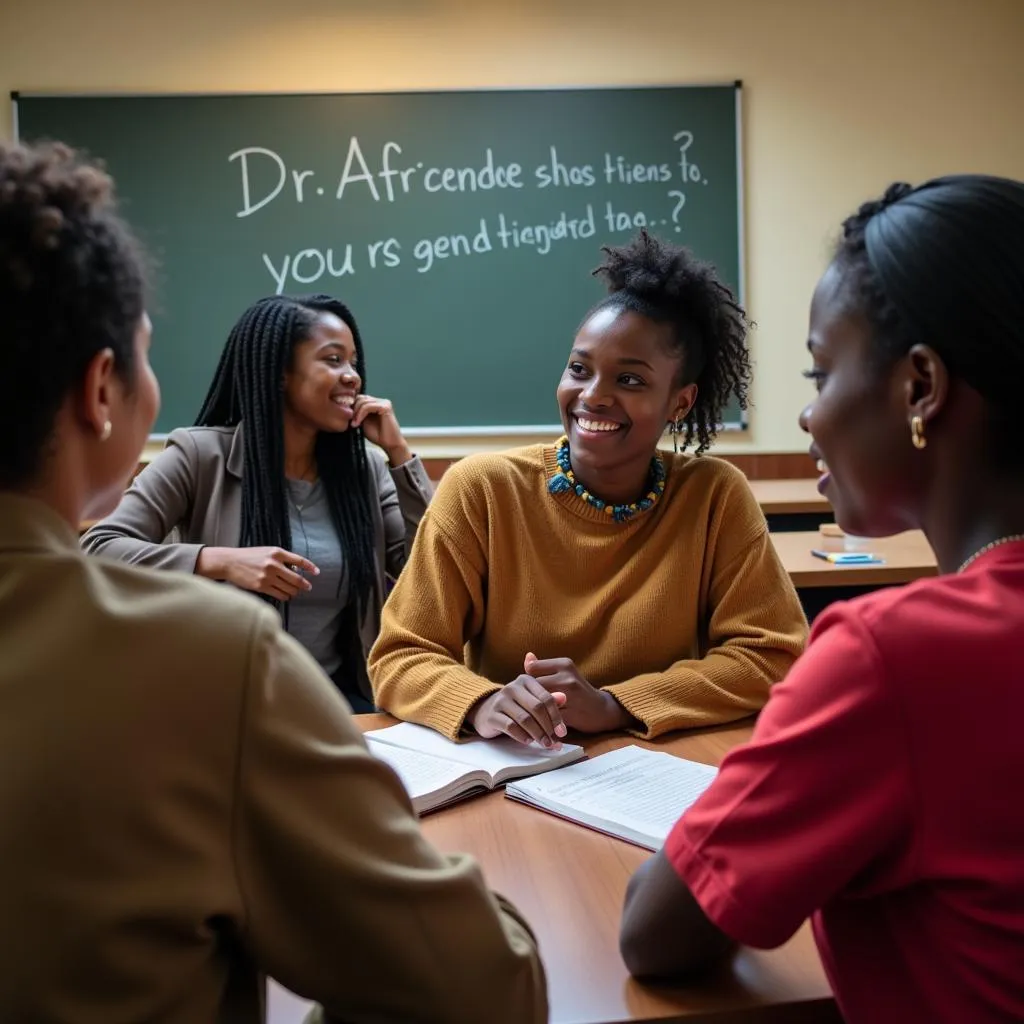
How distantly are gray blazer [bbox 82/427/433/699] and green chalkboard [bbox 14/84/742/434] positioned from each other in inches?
53.7

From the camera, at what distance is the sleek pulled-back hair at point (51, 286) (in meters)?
0.58

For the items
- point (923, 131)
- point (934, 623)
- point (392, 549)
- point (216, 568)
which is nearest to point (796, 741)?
point (934, 623)

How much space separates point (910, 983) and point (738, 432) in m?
3.18

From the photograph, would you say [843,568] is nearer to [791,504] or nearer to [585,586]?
[791,504]

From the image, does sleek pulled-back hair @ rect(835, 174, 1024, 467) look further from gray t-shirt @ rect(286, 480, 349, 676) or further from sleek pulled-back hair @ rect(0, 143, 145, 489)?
gray t-shirt @ rect(286, 480, 349, 676)

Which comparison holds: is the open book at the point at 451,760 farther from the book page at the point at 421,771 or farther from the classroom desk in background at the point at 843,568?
the classroom desk in background at the point at 843,568

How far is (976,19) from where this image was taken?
3803 mm

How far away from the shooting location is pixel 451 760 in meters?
1.26

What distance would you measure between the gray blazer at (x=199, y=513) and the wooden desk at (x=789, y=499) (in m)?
1.14

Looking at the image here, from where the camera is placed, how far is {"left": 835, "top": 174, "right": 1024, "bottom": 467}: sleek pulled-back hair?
72 cm

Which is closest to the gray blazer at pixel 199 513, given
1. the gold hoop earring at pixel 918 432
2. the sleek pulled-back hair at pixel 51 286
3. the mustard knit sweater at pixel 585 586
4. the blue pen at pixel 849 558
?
the mustard knit sweater at pixel 585 586

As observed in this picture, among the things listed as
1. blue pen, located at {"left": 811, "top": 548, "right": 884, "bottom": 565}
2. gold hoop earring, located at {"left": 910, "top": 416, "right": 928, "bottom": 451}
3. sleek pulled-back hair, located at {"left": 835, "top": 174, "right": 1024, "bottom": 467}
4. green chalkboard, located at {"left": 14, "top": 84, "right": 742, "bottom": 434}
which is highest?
green chalkboard, located at {"left": 14, "top": 84, "right": 742, "bottom": 434}

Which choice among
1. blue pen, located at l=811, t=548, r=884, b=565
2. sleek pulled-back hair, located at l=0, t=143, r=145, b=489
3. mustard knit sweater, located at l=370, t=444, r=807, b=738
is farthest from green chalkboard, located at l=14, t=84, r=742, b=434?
sleek pulled-back hair, located at l=0, t=143, r=145, b=489

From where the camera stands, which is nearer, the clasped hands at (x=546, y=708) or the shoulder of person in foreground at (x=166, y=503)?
the clasped hands at (x=546, y=708)
